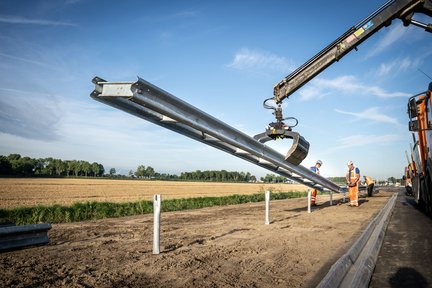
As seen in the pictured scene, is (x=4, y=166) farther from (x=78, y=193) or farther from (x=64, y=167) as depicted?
(x=78, y=193)

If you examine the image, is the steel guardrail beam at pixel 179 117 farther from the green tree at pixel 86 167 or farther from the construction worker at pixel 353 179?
the green tree at pixel 86 167

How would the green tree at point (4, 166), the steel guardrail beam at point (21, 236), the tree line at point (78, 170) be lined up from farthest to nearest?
the tree line at point (78, 170), the green tree at point (4, 166), the steel guardrail beam at point (21, 236)

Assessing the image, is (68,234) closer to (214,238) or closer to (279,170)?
(214,238)

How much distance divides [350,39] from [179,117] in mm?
5016

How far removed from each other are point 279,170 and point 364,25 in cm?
496

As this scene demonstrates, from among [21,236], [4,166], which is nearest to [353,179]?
[21,236]

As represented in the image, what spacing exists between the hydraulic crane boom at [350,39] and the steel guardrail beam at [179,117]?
5.38 ft

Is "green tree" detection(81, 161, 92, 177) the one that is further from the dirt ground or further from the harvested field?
the dirt ground

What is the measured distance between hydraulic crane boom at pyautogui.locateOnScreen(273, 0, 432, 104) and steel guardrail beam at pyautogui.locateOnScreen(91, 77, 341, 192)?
164cm

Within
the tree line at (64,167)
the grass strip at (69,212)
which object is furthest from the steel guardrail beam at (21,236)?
the tree line at (64,167)

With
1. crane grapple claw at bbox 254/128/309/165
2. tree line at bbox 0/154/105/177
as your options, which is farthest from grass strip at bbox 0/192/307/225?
tree line at bbox 0/154/105/177

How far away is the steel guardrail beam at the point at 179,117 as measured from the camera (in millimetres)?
4488

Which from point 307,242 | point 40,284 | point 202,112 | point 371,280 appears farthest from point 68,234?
point 371,280

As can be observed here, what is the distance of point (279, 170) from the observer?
31.8 ft
